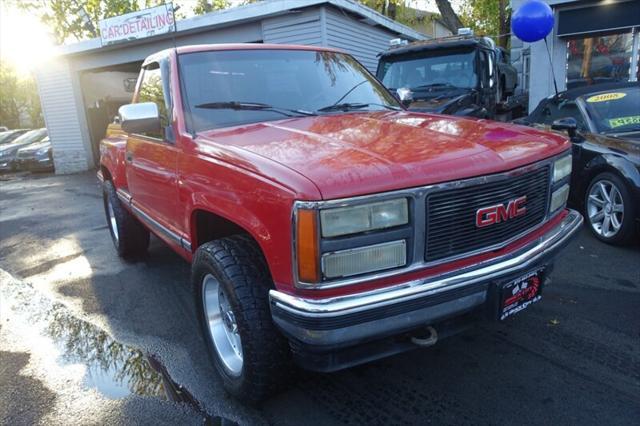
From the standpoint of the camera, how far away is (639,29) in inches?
354

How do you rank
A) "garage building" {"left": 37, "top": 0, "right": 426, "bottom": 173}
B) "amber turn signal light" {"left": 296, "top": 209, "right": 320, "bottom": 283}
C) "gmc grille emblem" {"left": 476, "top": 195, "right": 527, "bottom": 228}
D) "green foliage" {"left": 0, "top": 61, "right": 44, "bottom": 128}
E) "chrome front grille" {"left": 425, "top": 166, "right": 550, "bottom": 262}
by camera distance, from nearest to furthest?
1. "amber turn signal light" {"left": 296, "top": 209, "right": 320, "bottom": 283}
2. "chrome front grille" {"left": 425, "top": 166, "right": 550, "bottom": 262}
3. "gmc grille emblem" {"left": 476, "top": 195, "right": 527, "bottom": 228}
4. "garage building" {"left": 37, "top": 0, "right": 426, "bottom": 173}
5. "green foliage" {"left": 0, "top": 61, "right": 44, "bottom": 128}

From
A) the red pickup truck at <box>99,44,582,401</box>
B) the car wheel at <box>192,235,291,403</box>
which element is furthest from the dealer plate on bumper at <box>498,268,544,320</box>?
the car wheel at <box>192,235,291,403</box>

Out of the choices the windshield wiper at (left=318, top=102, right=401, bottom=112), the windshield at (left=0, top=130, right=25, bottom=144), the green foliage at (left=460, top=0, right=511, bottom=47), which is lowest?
the windshield at (left=0, top=130, right=25, bottom=144)

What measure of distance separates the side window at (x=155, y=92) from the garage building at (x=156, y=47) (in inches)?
65.7

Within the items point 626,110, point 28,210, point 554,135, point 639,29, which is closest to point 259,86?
point 554,135

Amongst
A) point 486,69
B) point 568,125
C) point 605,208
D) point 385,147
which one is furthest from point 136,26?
point 385,147

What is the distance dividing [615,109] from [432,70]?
116 inches

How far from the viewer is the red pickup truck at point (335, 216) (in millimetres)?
1922

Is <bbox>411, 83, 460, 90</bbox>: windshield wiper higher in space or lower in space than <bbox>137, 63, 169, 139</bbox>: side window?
lower

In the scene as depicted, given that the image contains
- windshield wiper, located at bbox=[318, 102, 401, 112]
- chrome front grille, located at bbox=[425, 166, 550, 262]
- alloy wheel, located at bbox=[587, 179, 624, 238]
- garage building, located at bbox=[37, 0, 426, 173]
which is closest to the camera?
chrome front grille, located at bbox=[425, 166, 550, 262]

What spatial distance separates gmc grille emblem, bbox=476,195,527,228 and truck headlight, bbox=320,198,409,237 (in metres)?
0.42

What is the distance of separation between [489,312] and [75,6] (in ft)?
98.1

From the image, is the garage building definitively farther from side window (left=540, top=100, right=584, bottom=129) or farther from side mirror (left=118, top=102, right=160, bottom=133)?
side window (left=540, top=100, right=584, bottom=129)

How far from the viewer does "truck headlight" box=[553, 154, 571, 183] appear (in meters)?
2.63
